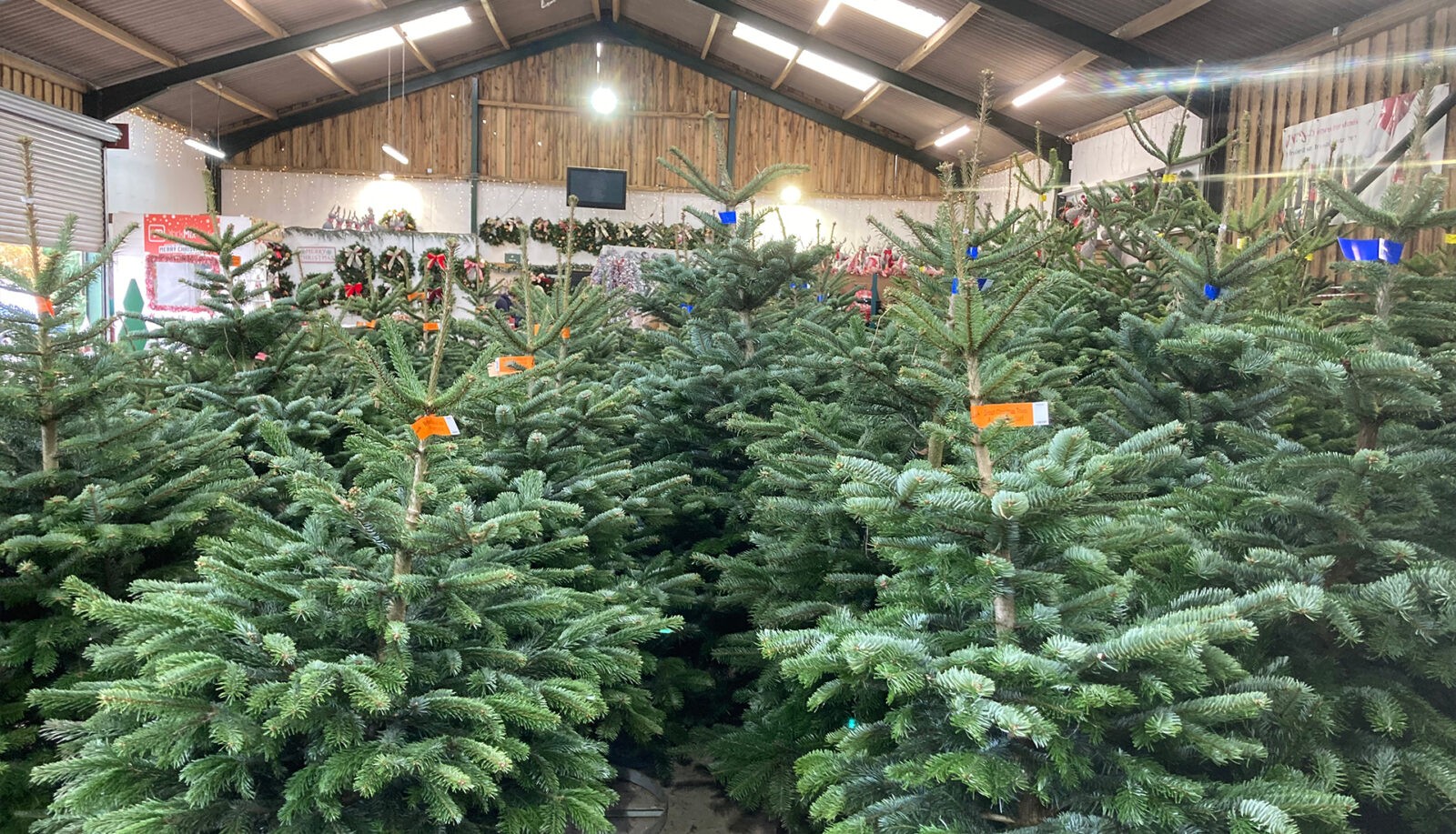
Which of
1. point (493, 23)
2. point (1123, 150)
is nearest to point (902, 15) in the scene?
point (1123, 150)

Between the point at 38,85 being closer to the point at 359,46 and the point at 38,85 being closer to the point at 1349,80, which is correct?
the point at 359,46

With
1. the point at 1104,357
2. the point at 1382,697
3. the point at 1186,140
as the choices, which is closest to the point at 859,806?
the point at 1382,697

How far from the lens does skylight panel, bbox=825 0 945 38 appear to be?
11044mm

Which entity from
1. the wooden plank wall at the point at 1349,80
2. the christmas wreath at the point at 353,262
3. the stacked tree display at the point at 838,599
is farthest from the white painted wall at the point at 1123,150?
the christmas wreath at the point at 353,262

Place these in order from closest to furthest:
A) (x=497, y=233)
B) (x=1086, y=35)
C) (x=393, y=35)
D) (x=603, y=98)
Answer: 1. (x=1086, y=35)
2. (x=393, y=35)
3. (x=603, y=98)
4. (x=497, y=233)

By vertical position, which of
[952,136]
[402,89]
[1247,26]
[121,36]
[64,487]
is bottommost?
[64,487]

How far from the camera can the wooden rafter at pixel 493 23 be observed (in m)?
14.2

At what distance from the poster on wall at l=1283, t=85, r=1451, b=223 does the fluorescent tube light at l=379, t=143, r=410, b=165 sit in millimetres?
13625

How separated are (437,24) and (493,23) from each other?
3.54 feet

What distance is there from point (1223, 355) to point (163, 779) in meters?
3.13

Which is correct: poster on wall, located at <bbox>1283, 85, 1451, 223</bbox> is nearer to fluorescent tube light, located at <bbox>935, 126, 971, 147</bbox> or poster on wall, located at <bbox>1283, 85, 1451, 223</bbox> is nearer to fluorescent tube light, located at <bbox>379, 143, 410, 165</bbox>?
fluorescent tube light, located at <bbox>935, 126, 971, 147</bbox>

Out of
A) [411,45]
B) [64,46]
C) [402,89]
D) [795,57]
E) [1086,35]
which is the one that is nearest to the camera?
[1086,35]

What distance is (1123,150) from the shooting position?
12328 millimetres

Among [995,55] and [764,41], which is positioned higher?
[764,41]
